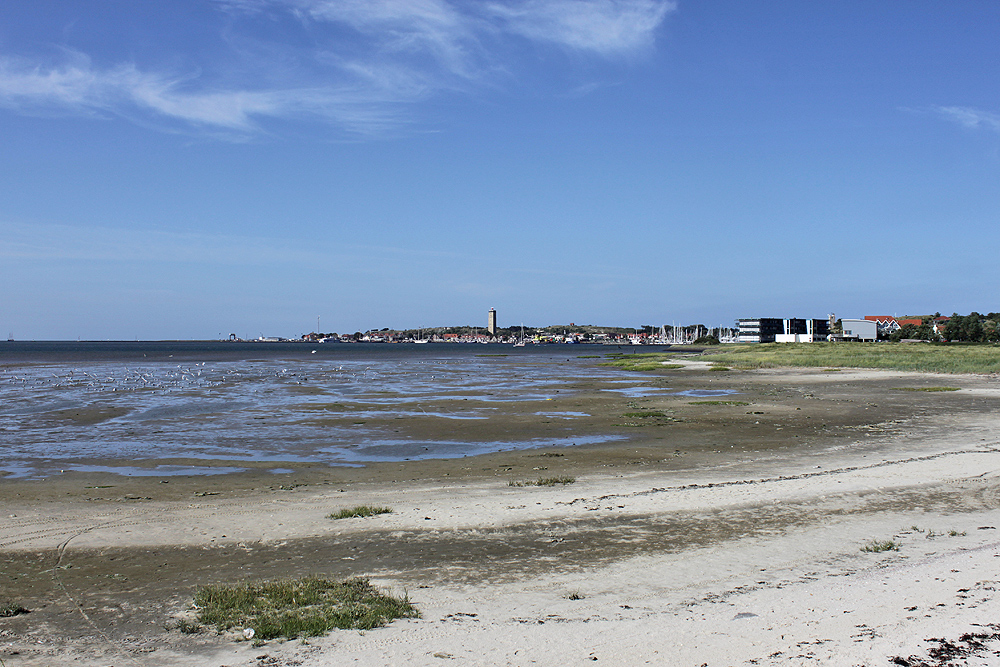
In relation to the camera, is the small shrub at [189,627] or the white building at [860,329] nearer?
the small shrub at [189,627]

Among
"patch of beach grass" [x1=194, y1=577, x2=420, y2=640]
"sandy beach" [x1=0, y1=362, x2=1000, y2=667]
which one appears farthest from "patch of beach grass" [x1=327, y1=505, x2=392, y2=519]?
"patch of beach grass" [x1=194, y1=577, x2=420, y2=640]

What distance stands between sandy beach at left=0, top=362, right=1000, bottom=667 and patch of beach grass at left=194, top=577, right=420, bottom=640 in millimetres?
227

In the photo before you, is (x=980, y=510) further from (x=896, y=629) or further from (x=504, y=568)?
(x=504, y=568)

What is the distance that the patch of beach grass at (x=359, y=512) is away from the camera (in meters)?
12.9

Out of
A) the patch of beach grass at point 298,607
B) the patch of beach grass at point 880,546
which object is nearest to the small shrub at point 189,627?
the patch of beach grass at point 298,607

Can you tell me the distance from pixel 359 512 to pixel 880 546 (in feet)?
27.8

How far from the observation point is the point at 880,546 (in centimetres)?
1039

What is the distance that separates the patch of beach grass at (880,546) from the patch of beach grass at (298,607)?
6584 mm

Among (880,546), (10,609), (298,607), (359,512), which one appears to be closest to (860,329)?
(880,546)

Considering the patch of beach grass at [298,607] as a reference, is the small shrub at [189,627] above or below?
below

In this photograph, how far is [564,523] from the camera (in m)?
12.2

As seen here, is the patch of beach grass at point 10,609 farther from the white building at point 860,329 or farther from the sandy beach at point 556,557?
the white building at point 860,329

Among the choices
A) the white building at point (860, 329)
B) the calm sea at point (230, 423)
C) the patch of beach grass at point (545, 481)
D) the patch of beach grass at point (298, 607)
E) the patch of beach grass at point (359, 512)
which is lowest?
the calm sea at point (230, 423)

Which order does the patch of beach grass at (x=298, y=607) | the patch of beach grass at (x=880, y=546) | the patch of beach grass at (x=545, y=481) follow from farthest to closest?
1. the patch of beach grass at (x=545, y=481)
2. the patch of beach grass at (x=880, y=546)
3. the patch of beach grass at (x=298, y=607)
